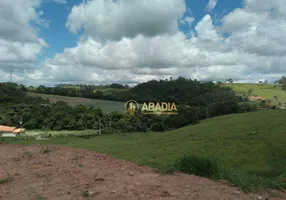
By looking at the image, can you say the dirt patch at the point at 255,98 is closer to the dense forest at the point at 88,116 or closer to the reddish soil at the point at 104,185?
the dense forest at the point at 88,116

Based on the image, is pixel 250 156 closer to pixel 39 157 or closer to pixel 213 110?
pixel 39 157

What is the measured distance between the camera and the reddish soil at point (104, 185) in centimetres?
406

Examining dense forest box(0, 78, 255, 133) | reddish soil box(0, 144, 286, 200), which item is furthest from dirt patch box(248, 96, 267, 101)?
reddish soil box(0, 144, 286, 200)

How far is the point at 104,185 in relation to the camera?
4.52 m

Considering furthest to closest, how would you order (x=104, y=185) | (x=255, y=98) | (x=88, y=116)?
(x=255, y=98)
(x=88, y=116)
(x=104, y=185)

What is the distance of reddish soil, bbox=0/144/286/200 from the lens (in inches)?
160

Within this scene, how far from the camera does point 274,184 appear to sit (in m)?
5.22

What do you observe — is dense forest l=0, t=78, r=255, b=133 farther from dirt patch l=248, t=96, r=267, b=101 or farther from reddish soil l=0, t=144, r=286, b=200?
reddish soil l=0, t=144, r=286, b=200

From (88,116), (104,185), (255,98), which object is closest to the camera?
(104,185)

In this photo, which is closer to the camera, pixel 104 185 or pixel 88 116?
pixel 104 185

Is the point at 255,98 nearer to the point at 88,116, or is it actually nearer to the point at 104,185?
the point at 88,116

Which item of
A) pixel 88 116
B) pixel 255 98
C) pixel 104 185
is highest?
pixel 104 185

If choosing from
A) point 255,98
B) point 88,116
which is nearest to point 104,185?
→ point 88,116

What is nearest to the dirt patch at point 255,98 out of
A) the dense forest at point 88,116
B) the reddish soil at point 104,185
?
the dense forest at point 88,116
